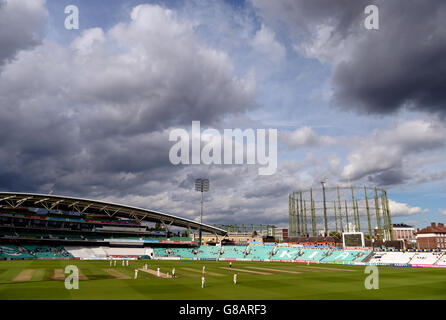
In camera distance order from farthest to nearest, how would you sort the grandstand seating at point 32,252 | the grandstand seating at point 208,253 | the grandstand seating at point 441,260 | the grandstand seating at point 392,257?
the grandstand seating at point 208,253
the grandstand seating at point 32,252
the grandstand seating at point 392,257
the grandstand seating at point 441,260

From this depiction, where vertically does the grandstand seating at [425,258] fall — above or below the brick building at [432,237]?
below

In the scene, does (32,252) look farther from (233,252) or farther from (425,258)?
(425,258)

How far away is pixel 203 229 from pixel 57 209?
155 feet

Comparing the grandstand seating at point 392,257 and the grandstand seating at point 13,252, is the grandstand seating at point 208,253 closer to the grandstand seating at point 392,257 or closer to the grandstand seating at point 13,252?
the grandstand seating at point 392,257

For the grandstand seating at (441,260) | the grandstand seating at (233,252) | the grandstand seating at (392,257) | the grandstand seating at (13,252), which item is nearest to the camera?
the grandstand seating at (441,260)

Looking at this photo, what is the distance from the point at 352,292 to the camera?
25.2m

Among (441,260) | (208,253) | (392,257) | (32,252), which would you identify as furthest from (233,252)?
(32,252)

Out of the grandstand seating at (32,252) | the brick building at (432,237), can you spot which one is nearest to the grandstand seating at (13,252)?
the grandstand seating at (32,252)

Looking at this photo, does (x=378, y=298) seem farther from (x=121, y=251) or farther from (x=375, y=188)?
(x=375, y=188)

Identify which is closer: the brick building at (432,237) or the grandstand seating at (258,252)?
the grandstand seating at (258,252)

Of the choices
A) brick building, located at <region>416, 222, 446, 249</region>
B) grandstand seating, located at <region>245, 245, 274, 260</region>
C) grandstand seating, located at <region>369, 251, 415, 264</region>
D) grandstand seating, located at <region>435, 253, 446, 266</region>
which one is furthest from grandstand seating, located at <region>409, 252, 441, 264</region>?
brick building, located at <region>416, 222, 446, 249</region>

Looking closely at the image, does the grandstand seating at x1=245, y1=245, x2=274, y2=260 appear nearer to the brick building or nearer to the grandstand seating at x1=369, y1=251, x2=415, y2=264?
the grandstand seating at x1=369, y1=251, x2=415, y2=264

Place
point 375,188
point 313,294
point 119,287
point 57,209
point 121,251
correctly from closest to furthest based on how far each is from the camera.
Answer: point 313,294, point 119,287, point 121,251, point 57,209, point 375,188
